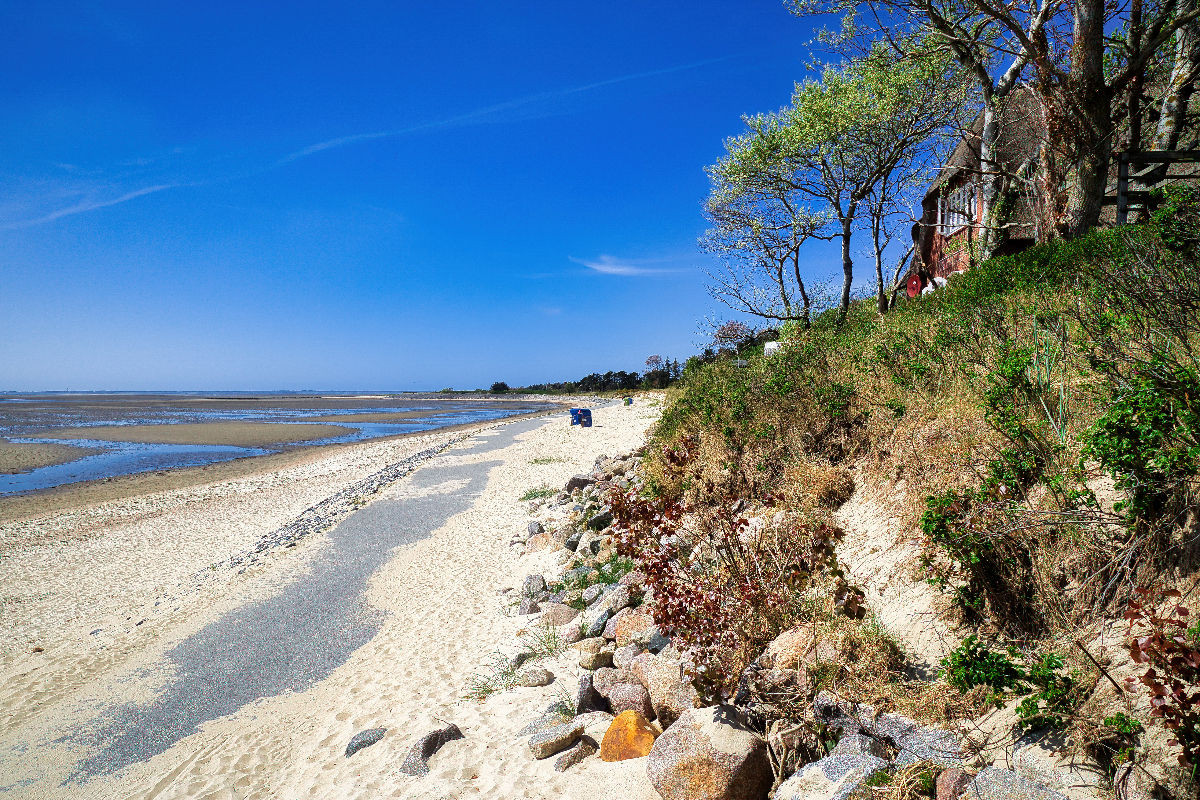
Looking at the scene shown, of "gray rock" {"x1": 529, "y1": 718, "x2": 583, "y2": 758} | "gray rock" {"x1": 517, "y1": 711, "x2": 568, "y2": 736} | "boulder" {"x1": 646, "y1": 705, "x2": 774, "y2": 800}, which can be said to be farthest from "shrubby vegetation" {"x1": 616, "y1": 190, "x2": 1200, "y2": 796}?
"gray rock" {"x1": 517, "y1": 711, "x2": 568, "y2": 736}

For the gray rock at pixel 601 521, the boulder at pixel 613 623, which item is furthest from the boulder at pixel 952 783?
the gray rock at pixel 601 521

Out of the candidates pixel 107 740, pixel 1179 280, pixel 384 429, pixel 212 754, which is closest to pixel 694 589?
pixel 1179 280

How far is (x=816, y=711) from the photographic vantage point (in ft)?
12.5

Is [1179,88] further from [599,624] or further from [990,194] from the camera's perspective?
[599,624]

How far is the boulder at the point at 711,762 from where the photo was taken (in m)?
3.63

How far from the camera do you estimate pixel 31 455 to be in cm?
2917

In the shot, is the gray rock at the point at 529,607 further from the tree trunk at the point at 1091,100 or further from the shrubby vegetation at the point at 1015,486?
the tree trunk at the point at 1091,100

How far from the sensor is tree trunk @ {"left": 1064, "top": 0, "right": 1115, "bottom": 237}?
10148 mm

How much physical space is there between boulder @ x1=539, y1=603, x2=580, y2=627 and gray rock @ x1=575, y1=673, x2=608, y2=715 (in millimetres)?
2271

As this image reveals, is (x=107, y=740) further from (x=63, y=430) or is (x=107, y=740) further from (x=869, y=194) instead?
(x=63, y=430)

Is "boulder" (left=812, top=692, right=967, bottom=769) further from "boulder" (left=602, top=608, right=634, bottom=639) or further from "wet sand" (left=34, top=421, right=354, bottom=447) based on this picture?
"wet sand" (left=34, top=421, right=354, bottom=447)

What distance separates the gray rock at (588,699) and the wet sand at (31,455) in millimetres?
31541

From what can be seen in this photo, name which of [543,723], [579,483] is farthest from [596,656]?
[579,483]

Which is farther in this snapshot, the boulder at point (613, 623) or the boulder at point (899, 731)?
the boulder at point (613, 623)
